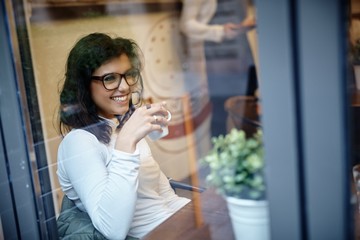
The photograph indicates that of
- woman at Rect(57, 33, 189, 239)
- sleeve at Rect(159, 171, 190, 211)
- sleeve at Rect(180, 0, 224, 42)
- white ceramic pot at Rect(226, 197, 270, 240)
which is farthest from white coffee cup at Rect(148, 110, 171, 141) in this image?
white ceramic pot at Rect(226, 197, 270, 240)

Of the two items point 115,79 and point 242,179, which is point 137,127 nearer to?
point 115,79

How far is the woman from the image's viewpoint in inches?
49.9

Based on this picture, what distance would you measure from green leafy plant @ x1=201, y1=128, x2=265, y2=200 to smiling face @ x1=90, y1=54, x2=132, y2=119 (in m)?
0.43

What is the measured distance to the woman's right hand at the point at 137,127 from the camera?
127 cm

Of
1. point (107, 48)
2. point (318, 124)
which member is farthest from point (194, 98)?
point (318, 124)

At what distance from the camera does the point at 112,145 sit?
1296 mm

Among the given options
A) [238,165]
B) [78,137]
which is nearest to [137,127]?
[78,137]

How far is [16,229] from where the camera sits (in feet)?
4.50

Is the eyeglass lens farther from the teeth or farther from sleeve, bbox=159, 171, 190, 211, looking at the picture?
sleeve, bbox=159, 171, 190, 211

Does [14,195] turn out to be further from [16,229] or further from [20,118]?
[20,118]

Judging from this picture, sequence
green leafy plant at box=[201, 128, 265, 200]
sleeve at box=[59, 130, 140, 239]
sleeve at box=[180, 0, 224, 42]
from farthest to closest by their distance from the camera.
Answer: sleeve at box=[59, 130, 140, 239], sleeve at box=[180, 0, 224, 42], green leafy plant at box=[201, 128, 265, 200]

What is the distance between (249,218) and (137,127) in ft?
1.58

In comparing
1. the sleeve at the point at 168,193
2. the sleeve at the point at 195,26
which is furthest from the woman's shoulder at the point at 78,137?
the sleeve at the point at 195,26

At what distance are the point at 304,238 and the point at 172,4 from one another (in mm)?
758
